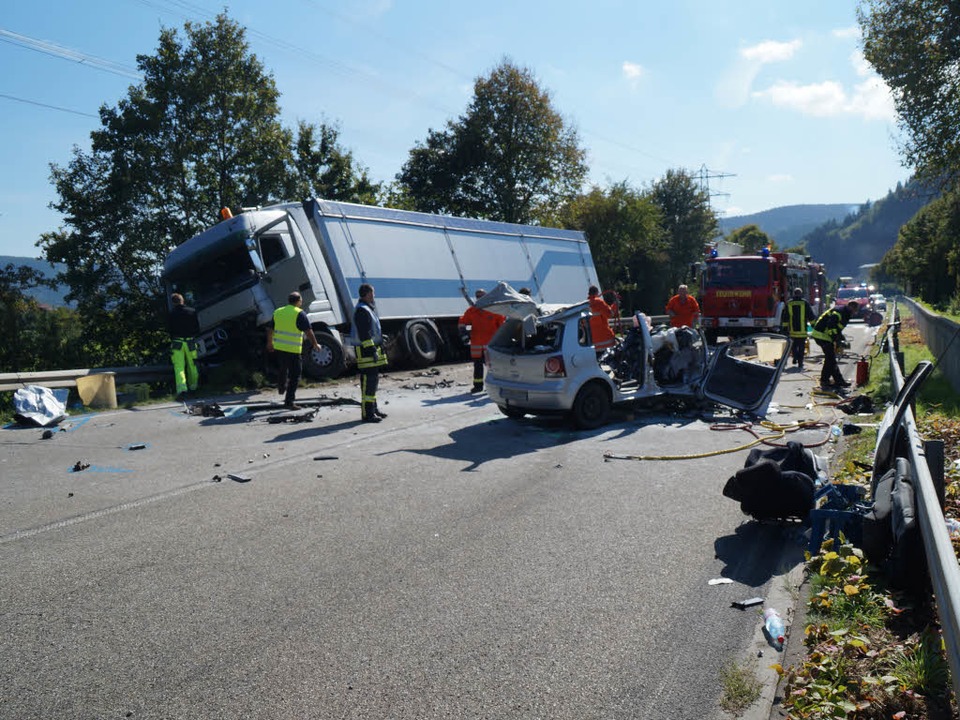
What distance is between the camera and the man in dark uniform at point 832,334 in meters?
13.1

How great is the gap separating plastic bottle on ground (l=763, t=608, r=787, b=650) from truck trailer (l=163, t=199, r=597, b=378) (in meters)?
12.2

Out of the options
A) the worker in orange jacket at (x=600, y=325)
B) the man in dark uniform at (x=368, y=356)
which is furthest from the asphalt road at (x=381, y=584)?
the worker in orange jacket at (x=600, y=325)

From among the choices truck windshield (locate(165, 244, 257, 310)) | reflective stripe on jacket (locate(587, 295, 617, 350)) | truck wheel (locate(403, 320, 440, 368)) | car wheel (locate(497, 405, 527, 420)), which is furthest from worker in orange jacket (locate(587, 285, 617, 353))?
truck windshield (locate(165, 244, 257, 310))

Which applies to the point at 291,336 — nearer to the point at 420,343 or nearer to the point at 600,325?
the point at 600,325

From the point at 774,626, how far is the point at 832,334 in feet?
34.5

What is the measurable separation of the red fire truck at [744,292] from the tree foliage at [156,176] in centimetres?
1300

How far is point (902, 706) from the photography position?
291cm

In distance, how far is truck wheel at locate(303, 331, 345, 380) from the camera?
1534 centimetres

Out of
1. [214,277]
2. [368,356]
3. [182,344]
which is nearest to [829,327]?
[368,356]

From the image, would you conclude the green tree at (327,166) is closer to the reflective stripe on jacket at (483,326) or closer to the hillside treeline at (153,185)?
the hillside treeline at (153,185)

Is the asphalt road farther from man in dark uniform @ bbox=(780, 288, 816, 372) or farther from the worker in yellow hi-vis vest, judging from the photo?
man in dark uniform @ bbox=(780, 288, 816, 372)

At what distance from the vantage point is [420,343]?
17.9 meters

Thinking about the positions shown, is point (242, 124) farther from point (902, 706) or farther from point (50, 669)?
point (902, 706)

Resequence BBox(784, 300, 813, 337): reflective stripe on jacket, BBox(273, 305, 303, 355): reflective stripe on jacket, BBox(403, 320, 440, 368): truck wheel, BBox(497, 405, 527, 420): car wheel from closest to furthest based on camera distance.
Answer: BBox(497, 405, 527, 420): car wheel → BBox(273, 305, 303, 355): reflective stripe on jacket → BBox(784, 300, 813, 337): reflective stripe on jacket → BBox(403, 320, 440, 368): truck wheel
